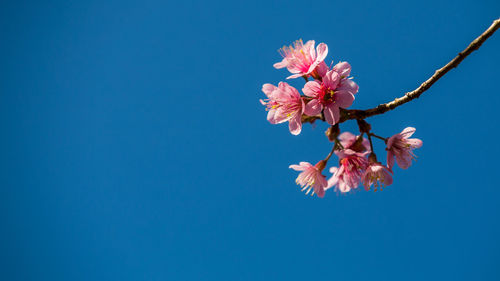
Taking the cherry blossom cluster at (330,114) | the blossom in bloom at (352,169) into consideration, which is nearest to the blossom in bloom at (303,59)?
the cherry blossom cluster at (330,114)

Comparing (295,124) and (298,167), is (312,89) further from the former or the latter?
(298,167)

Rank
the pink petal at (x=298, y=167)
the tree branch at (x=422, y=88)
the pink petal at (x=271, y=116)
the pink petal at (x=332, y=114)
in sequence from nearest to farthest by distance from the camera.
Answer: the tree branch at (x=422, y=88)
the pink petal at (x=332, y=114)
the pink petal at (x=271, y=116)
the pink petal at (x=298, y=167)

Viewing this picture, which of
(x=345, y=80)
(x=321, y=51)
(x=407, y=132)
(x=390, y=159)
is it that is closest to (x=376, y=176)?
(x=390, y=159)

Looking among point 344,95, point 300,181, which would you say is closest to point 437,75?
point 344,95

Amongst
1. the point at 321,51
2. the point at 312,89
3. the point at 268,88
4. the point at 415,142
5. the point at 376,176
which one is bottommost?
the point at 376,176

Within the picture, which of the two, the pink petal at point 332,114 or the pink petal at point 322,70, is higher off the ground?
the pink petal at point 322,70

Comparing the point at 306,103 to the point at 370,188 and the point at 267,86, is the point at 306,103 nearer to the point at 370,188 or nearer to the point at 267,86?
the point at 267,86

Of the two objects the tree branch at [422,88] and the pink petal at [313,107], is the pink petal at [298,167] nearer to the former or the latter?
the tree branch at [422,88]

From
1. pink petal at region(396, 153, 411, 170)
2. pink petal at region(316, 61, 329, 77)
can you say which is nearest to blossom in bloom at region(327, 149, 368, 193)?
pink petal at region(396, 153, 411, 170)
